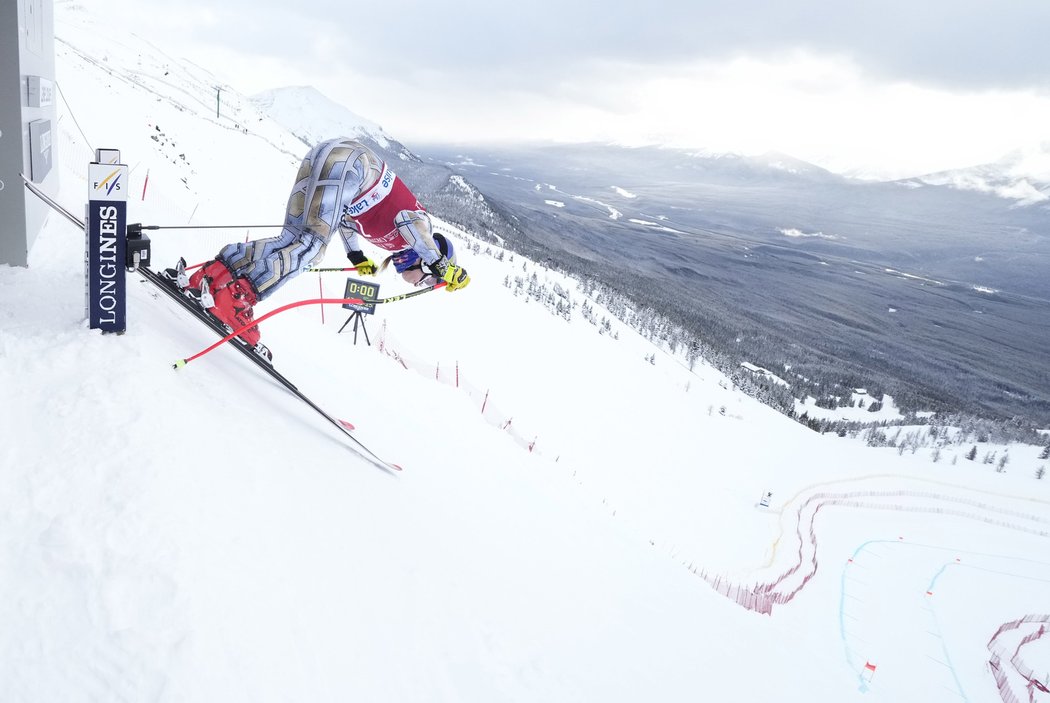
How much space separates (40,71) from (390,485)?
6351mm

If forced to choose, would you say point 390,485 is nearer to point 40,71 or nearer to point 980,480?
point 40,71

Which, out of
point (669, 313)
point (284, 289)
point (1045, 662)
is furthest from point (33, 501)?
point (669, 313)

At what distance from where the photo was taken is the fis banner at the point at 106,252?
405 centimetres

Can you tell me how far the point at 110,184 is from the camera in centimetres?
407

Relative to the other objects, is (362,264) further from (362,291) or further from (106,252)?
(106,252)

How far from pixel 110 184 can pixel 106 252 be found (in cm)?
52

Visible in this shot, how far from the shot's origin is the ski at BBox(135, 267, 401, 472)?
5207mm

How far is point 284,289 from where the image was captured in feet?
48.4

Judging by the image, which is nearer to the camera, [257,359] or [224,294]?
[257,359]

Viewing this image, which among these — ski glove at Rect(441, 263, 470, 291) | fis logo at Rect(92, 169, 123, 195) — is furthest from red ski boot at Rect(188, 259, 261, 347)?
ski glove at Rect(441, 263, 470, 291)

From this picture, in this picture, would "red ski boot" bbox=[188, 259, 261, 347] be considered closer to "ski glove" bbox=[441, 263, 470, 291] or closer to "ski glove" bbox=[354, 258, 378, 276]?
"ski glove" bbox=[354, 258, 378, 276]

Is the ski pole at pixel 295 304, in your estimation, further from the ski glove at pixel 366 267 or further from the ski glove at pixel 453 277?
the ski glove at pixel 366 267

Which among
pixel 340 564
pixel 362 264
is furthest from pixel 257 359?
pixel 340 564

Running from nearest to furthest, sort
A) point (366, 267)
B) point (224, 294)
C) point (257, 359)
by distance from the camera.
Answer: point (257, 359) < point (224, 294) < point (366, 267)
